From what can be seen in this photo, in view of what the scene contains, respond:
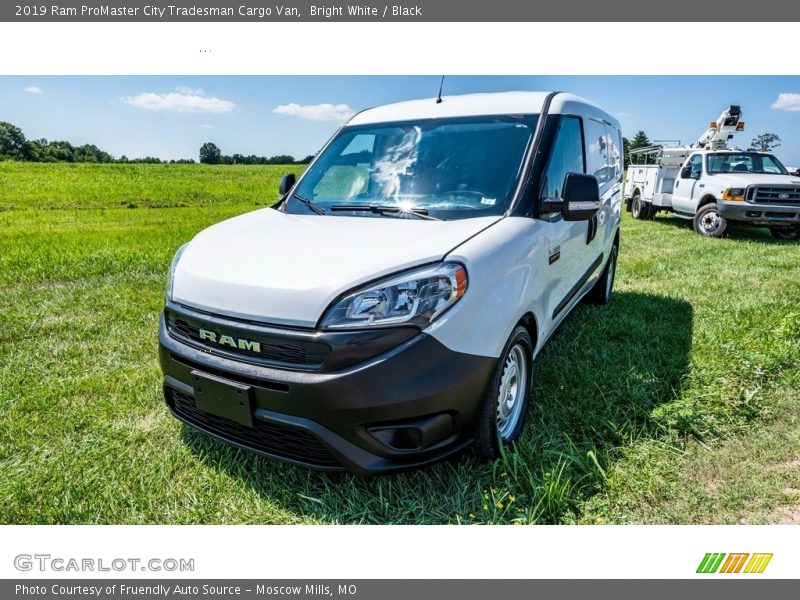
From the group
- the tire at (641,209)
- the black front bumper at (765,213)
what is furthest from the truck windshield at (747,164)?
the tire at (641,209)

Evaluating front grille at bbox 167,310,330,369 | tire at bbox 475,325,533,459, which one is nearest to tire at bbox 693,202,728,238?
tire at bbox 475,325,533,459

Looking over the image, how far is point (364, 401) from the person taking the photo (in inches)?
78.2

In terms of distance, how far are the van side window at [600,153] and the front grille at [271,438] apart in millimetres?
2976

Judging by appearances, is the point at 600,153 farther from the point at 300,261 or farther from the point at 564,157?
the point at 300,261

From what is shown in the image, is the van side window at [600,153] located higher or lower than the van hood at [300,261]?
higher

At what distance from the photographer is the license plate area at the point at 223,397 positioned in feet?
6.93

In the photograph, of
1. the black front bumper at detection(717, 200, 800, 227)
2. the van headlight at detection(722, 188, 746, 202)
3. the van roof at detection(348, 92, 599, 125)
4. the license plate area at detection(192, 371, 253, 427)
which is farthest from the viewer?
the van headlight at detection(722, 188, 746, 202)

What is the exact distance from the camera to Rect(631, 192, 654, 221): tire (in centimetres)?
1430

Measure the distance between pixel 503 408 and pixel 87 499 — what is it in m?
2.12

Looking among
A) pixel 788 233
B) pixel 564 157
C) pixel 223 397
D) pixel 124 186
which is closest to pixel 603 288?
pixel 564 157

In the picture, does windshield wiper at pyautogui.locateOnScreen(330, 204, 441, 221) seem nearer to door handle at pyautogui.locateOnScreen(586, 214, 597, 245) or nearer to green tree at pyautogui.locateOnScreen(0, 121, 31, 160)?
door handle at pyautogui.locateOnScreen(586, 214, 597, 245)

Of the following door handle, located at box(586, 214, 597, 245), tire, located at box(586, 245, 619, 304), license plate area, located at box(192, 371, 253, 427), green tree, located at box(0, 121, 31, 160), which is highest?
green tree, located at box(0, 121, 31, 160)

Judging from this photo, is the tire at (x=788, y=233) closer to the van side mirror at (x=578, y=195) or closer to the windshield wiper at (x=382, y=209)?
the van side mirror at (x=578, y=195)

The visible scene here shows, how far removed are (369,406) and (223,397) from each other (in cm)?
68
